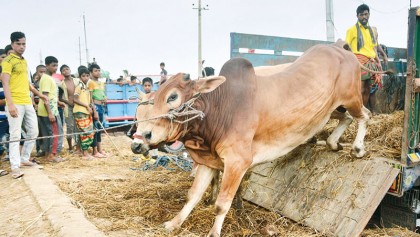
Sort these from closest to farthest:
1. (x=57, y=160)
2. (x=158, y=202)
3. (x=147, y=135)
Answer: (x=147, y=135) → (x=158, y=202) → (x=57, y=160)

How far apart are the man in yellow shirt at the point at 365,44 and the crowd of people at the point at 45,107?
3.42 m

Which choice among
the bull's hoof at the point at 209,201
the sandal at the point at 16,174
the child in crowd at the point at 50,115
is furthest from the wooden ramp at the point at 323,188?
the child in crowd at the point at 50,115

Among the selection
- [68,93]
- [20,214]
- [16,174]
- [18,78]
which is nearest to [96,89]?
[68,93]

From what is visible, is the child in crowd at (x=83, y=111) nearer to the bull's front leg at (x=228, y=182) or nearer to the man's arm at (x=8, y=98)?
the man's arm at (x=8, y=98)

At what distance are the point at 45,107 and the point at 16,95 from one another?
125 centimetres

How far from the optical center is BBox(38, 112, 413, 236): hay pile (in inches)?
133

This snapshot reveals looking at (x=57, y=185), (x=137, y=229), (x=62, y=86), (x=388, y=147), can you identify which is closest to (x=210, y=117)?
(x=137, y=229)

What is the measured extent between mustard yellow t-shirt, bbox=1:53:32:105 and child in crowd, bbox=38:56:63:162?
38.1 inches

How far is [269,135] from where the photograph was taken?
138 inches

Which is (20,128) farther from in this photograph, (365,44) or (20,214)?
(365,44)

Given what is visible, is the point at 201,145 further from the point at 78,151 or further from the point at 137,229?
the point at 78,151

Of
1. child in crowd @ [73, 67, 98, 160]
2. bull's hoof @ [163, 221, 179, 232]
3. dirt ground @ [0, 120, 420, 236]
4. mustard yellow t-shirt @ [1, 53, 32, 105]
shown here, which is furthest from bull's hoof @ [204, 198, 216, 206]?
child in crowd @ [73, 67, 98, 160]

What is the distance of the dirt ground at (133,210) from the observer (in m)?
3.32

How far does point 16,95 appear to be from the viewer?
5129 mm
